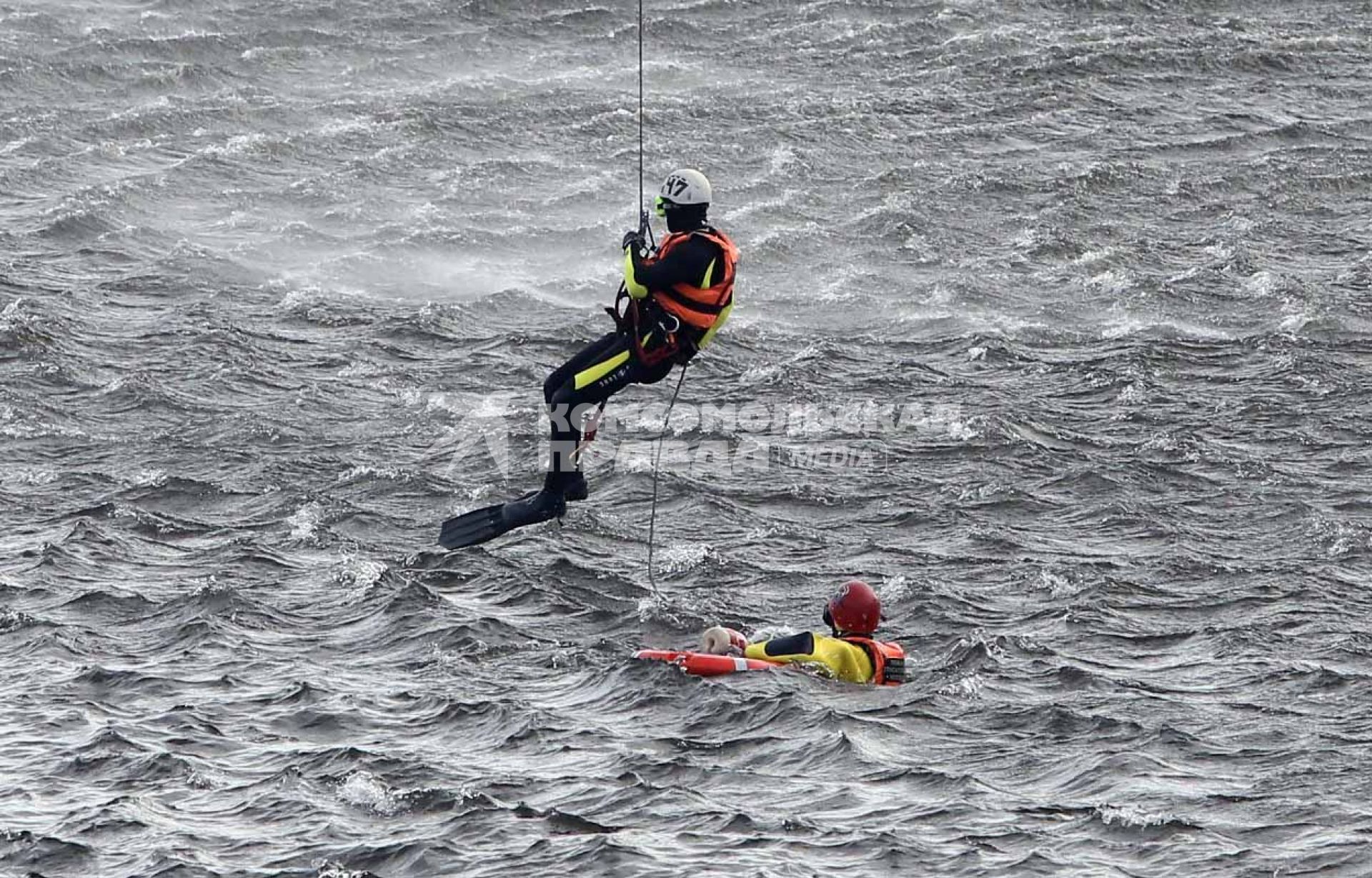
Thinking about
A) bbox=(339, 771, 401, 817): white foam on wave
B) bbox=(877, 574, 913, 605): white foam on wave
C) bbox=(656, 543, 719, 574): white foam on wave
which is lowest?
bbox=(656, 543, 719, 574): white foam on wave

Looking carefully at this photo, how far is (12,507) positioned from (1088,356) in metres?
13.9

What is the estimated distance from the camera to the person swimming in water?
57.4 feet

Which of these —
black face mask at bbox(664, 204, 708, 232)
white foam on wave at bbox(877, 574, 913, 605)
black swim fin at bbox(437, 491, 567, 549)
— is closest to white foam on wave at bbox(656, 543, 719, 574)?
white foam on wave at bbox(877, 574, 913, 605)

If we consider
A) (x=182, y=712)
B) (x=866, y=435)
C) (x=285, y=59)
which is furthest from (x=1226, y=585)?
(x=285, y=59)

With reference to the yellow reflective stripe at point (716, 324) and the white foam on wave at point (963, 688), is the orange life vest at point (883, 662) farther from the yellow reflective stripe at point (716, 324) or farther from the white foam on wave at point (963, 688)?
the yellow reflective stripe at point (716, 324)

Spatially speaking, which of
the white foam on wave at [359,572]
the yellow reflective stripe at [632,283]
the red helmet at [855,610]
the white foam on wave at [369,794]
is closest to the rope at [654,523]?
the yellow reflective stripe at [632,283]

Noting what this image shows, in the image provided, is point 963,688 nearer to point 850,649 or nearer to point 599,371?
point 850,649

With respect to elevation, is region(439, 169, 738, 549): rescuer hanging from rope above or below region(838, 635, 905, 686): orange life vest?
above

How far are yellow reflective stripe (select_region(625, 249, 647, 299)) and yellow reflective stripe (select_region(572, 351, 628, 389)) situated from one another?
2.27 ft

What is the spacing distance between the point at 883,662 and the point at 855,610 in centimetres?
51

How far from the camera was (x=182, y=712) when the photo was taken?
17109 millimetres

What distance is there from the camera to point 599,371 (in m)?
17.8

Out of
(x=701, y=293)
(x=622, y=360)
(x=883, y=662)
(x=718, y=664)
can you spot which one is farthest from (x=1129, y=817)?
(x=622, y=360)

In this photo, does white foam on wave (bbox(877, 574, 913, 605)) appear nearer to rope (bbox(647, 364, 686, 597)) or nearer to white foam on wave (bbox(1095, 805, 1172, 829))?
rope (bbox(647, 364, 686, 597))
